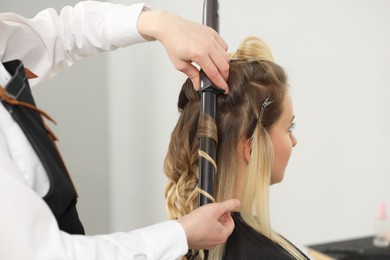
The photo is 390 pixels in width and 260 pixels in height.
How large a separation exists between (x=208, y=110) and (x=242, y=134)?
180 millimetres

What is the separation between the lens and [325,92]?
1.33 m

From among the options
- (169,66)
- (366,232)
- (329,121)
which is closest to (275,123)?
(329,121)

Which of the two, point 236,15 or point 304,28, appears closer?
point 304,28

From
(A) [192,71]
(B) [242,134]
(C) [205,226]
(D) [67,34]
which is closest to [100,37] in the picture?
(D) [67,34]

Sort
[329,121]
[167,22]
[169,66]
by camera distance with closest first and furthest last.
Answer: [167,22], [329,121], [169,66]

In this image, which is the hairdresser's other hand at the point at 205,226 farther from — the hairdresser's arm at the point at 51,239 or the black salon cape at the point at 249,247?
the black salon cape at the point at 249,247

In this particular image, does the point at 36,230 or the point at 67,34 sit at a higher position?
the point at 67,34

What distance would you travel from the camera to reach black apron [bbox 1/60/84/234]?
2.42 ft

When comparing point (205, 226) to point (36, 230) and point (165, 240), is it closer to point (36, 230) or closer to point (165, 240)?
point (165, 240)

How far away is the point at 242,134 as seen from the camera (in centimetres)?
116

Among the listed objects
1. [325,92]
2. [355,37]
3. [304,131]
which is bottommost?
[304,131]

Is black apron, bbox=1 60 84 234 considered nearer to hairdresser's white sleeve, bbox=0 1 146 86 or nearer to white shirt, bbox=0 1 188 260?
white shirt, bbox=0 1 188 260

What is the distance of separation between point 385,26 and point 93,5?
68cm

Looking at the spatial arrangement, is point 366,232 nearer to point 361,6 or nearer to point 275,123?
point 275,123
